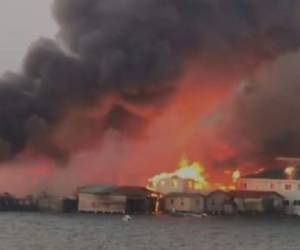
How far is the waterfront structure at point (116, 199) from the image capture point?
86.1m

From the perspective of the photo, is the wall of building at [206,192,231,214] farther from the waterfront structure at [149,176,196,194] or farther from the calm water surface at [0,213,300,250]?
the calm water surface at [0,213,300,250]

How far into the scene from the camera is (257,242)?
6291cm

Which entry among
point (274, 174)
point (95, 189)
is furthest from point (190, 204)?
point (274, 174)

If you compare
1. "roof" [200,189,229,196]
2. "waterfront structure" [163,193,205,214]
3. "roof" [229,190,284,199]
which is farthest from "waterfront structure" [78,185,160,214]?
"roof" [229,190,284,199]

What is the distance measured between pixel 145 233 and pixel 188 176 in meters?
24.8

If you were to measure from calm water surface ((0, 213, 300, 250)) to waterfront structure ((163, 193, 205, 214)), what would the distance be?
404 cm

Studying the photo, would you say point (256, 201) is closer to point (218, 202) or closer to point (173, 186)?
point (218, 202)

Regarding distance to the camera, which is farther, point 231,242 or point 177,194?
point 177,194

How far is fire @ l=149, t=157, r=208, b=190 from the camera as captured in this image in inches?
3561

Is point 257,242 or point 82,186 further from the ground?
point 82,186

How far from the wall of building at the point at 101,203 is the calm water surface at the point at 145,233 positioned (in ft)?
10.4

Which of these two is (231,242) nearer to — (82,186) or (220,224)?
(220,224)

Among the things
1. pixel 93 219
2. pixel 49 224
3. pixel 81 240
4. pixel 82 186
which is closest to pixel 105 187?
pixel 82 186

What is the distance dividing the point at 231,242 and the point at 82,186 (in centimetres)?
2906
